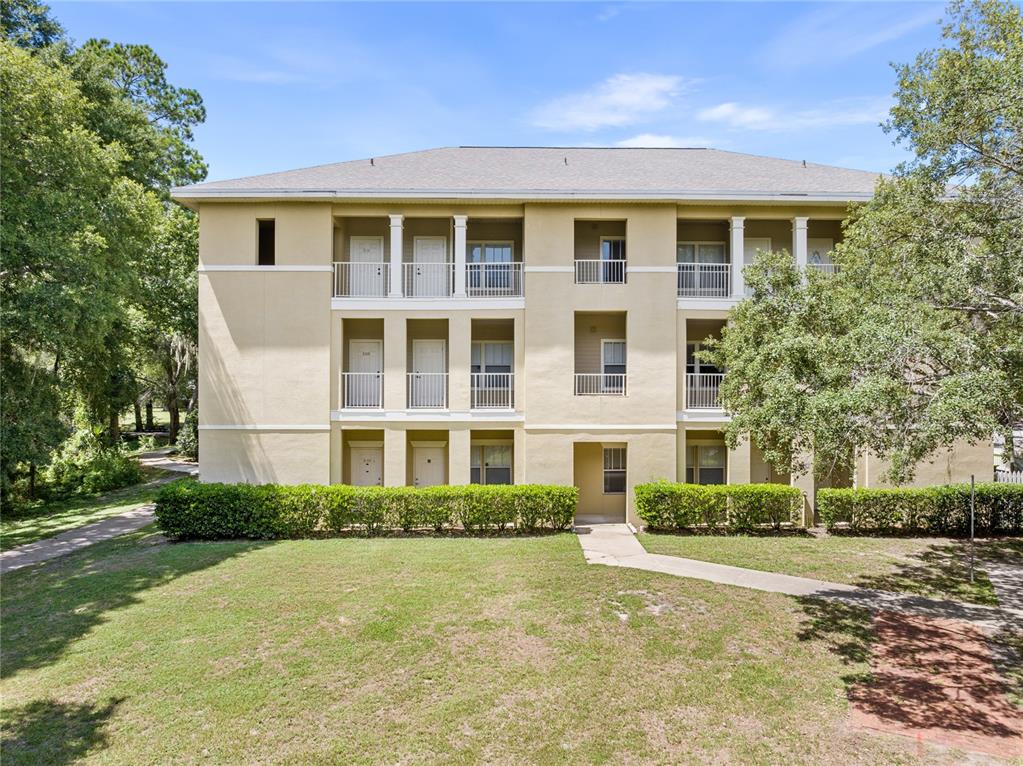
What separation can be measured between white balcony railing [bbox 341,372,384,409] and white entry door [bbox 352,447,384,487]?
1783mm

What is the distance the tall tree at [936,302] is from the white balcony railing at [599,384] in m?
6.23

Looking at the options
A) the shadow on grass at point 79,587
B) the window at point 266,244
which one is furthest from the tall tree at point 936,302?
the window at point 266,244

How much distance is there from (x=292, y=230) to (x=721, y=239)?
1278 cm

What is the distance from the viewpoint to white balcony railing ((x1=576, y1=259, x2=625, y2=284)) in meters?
15.0

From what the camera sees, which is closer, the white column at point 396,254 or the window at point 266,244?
the white column at point 396,254

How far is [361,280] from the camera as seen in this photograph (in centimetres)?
1521

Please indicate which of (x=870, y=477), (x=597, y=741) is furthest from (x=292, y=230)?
(x=870, y=477)

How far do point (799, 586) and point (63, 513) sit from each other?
2068cm

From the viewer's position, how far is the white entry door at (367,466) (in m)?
16.0

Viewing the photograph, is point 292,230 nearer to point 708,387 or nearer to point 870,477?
point 708,387

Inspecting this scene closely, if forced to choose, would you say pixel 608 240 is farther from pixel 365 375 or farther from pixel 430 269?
pixel 365 375

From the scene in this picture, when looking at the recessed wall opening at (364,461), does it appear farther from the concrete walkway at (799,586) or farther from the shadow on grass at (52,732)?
the shadow on grass at (52,732)

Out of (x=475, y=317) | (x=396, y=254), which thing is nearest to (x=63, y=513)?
(x=396, y=254)

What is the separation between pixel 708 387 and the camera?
581 inches
